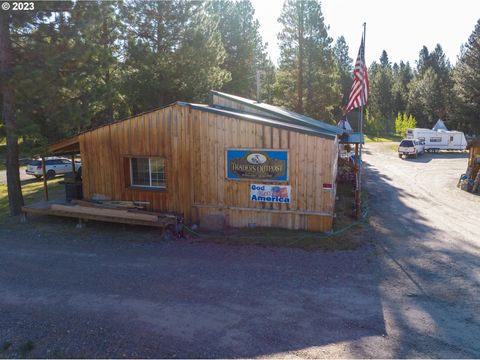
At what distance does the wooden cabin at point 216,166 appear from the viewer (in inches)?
435

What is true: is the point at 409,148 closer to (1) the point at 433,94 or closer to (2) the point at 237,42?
(2) the point at 237,42

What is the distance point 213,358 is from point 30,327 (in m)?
3.25

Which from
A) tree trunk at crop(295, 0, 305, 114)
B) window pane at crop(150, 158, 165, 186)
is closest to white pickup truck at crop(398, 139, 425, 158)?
tree trunk at crop(295, 0, 305, 114)

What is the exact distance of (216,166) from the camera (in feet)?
39.0

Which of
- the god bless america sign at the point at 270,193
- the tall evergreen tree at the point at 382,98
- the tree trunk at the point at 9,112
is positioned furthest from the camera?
the tall evergreen tree at the point at 382,98

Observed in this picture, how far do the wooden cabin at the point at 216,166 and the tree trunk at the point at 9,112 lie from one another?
167 centimetres

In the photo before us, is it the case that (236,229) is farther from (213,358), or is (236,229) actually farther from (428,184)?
(428,184)

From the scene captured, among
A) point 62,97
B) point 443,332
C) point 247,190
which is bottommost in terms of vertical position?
point 443,332

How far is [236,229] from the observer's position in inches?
467

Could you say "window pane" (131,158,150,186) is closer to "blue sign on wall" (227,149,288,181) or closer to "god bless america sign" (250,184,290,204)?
"blue sign on wall" (227,149,288,181)

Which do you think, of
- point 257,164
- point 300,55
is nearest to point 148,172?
point 257,164

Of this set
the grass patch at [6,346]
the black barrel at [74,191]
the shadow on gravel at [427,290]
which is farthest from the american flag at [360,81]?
the grass patch at [6,346]

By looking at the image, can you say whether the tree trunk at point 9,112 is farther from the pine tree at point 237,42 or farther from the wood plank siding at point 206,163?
the pine tree at point 237,42

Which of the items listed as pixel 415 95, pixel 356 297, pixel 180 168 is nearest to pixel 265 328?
pixel 356 297
